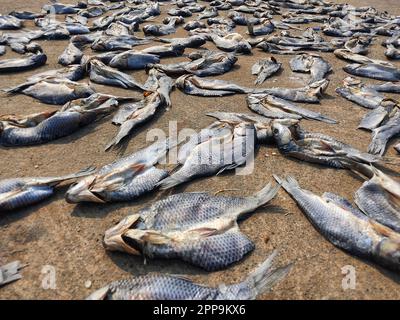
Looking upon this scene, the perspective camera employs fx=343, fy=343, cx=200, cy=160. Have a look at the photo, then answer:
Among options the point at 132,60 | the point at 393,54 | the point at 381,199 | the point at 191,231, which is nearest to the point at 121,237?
the point at 191,231

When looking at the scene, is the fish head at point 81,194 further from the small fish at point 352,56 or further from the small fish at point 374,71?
the small fish at point 352,56

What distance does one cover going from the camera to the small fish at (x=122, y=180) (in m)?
3.61

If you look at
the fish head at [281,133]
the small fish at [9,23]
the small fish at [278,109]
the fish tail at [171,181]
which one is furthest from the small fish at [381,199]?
the small fish at [9,23]

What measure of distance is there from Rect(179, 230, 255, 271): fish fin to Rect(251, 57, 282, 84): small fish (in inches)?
181

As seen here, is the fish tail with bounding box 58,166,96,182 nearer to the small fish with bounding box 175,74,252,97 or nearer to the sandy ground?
the sandy ground

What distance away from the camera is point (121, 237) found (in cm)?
302

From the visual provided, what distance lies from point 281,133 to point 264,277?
216cm

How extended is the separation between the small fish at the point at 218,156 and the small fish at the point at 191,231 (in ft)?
1.43

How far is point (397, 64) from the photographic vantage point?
8.40 meters

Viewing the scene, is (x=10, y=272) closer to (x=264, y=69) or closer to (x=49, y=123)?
(x=49, y=123)

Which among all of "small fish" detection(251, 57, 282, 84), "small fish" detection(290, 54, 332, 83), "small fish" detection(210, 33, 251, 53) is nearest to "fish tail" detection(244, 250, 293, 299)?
"small fish" detection(251, 57, 282, 84)

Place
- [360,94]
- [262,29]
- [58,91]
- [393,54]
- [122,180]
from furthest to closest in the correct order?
[262,29] < [393,54] < [360,94] < [58,91] < [122,180]
